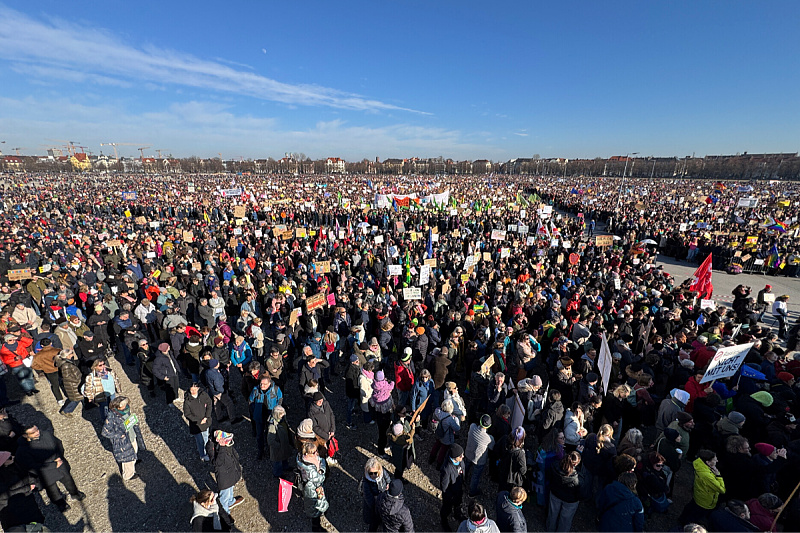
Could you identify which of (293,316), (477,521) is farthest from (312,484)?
(293,316)

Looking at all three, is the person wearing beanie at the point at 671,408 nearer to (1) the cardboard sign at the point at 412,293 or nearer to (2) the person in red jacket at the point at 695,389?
(2) the person in red jacket at the point at 695,389

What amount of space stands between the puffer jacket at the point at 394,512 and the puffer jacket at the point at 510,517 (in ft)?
3.11

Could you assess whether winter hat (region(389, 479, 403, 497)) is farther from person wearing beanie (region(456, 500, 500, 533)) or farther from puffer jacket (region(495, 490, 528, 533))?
puffer jacket (region(495, 490, 528, 533))

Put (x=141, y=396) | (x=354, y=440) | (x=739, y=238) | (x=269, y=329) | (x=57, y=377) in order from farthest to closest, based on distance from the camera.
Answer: (x=739, y=238), (x=269, y=329), (x=141, y=396), (x=57, y=377), (x=354, y=440)

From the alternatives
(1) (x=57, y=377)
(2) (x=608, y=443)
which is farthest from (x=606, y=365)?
(1) (x=57, y=377)

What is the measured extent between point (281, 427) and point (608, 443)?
14.1 ft

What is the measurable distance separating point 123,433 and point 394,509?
3977mm

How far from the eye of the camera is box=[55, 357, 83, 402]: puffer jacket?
601cm

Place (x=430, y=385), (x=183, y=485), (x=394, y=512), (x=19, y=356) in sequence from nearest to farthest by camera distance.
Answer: (x=394, y=512)
(x=183, y=485)
(x=430, y=385)
(x=19, y=356)

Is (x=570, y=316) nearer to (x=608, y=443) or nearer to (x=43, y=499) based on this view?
(x=608, y=443)

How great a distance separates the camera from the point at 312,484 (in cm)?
405

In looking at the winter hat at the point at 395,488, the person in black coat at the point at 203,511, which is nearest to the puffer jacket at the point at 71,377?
the person in black coat at the point at 203,511

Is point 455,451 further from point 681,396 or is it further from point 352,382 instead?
point 681,396

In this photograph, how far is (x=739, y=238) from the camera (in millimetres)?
19047
